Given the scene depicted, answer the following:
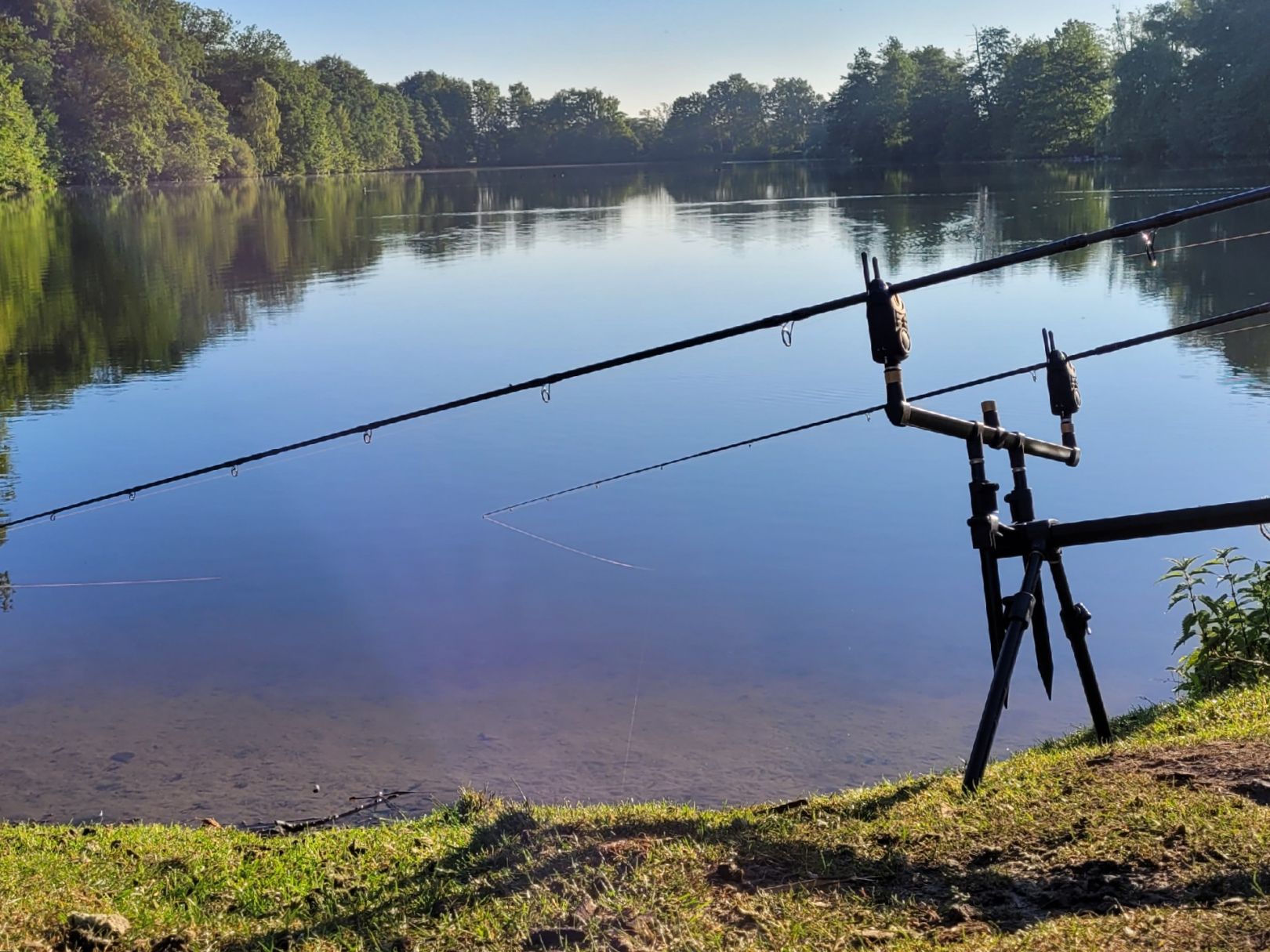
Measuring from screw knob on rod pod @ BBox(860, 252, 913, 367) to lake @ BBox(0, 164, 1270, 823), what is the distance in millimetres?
3782

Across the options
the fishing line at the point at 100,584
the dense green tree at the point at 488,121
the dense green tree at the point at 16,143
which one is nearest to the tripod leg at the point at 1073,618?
the fishing line at the point at 100,584

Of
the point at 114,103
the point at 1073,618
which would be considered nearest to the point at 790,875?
the point at 1073,618

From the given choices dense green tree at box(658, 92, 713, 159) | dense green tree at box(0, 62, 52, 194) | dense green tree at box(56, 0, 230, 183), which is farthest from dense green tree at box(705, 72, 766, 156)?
dense green tree at box(0, 62, 52, 194)

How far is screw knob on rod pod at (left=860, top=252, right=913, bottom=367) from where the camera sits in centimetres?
387

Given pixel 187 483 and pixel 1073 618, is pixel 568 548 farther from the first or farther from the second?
pixel 1073 618

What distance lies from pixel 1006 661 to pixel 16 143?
8717 cm

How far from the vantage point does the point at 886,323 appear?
3887 millimetres

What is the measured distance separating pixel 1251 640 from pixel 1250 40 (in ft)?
243

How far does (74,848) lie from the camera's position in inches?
218

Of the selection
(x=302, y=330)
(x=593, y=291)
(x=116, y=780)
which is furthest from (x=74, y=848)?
(x=593, y=291)

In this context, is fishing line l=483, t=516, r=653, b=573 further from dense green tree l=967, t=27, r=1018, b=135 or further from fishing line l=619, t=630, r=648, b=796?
dense green tree l=967, t=27, r=1018, b=135

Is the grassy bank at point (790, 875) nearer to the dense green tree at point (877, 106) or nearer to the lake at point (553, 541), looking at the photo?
the lake at point (553, 541)

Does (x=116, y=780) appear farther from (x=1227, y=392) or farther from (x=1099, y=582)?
(x=1227, y=392)

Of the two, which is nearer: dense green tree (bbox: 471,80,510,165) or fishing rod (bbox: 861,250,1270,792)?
fishing rod (bbox: 861,250,1270,792)
